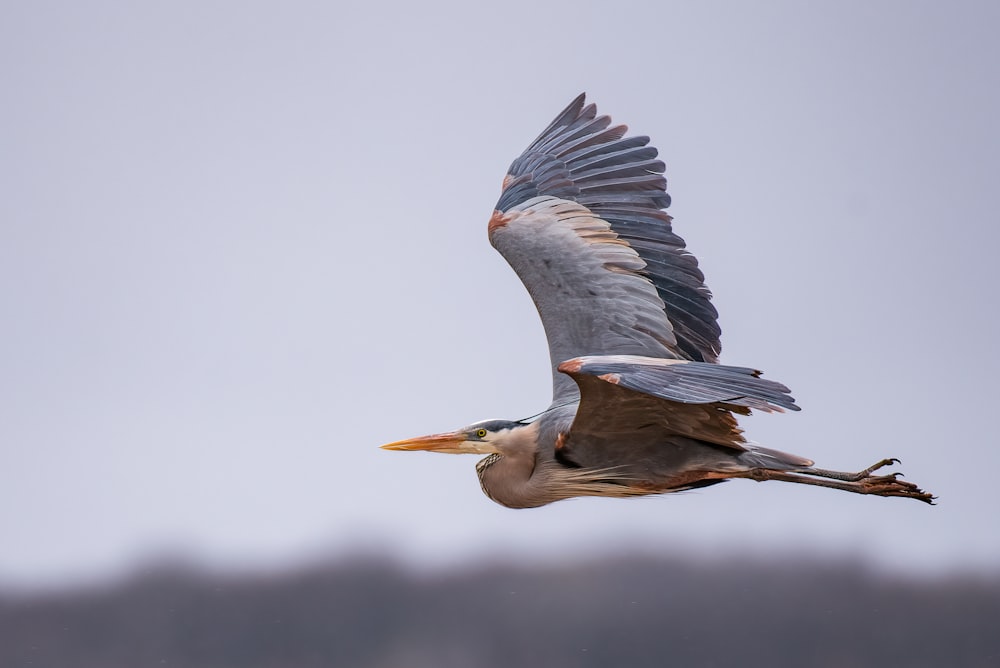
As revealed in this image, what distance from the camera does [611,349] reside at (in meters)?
5.38

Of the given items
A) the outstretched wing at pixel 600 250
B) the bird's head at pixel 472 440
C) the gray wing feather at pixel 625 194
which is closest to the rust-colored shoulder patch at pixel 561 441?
the bird's head at pixel 472 440

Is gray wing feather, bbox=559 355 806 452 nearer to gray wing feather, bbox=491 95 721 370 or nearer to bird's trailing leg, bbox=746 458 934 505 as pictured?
bird's trailing leg, bbox=746 458 934 505

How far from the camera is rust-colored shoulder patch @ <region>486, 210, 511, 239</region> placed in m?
5.87

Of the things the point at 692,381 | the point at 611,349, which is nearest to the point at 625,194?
the point at 611,349

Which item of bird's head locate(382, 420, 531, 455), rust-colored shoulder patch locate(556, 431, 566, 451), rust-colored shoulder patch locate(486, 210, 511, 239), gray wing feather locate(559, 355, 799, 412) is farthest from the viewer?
rust-colored shoulder patch locate(486, 210, 511, 239)

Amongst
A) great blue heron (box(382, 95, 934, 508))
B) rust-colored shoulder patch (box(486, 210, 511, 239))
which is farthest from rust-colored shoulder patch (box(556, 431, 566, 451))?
rust-colored shoulder patch (box(486, 210, 511, 239))

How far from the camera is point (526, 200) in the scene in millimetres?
6066

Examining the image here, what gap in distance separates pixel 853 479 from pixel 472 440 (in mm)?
1426

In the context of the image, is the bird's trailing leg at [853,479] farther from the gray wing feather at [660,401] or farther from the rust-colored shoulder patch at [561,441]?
the rust-colored shoulder patch at [561,441]

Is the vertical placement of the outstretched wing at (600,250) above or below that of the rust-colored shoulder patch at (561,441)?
above

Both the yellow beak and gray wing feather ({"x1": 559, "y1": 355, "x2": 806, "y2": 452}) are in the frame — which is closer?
gray wing feather ({"x1": 559, "y1": 355, "x2": 806, "y2": 452})

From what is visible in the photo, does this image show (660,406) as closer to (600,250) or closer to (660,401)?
(660,401)

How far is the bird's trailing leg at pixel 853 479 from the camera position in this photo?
504 cm

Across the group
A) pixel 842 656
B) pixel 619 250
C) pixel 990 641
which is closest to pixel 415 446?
pixel 619 250
